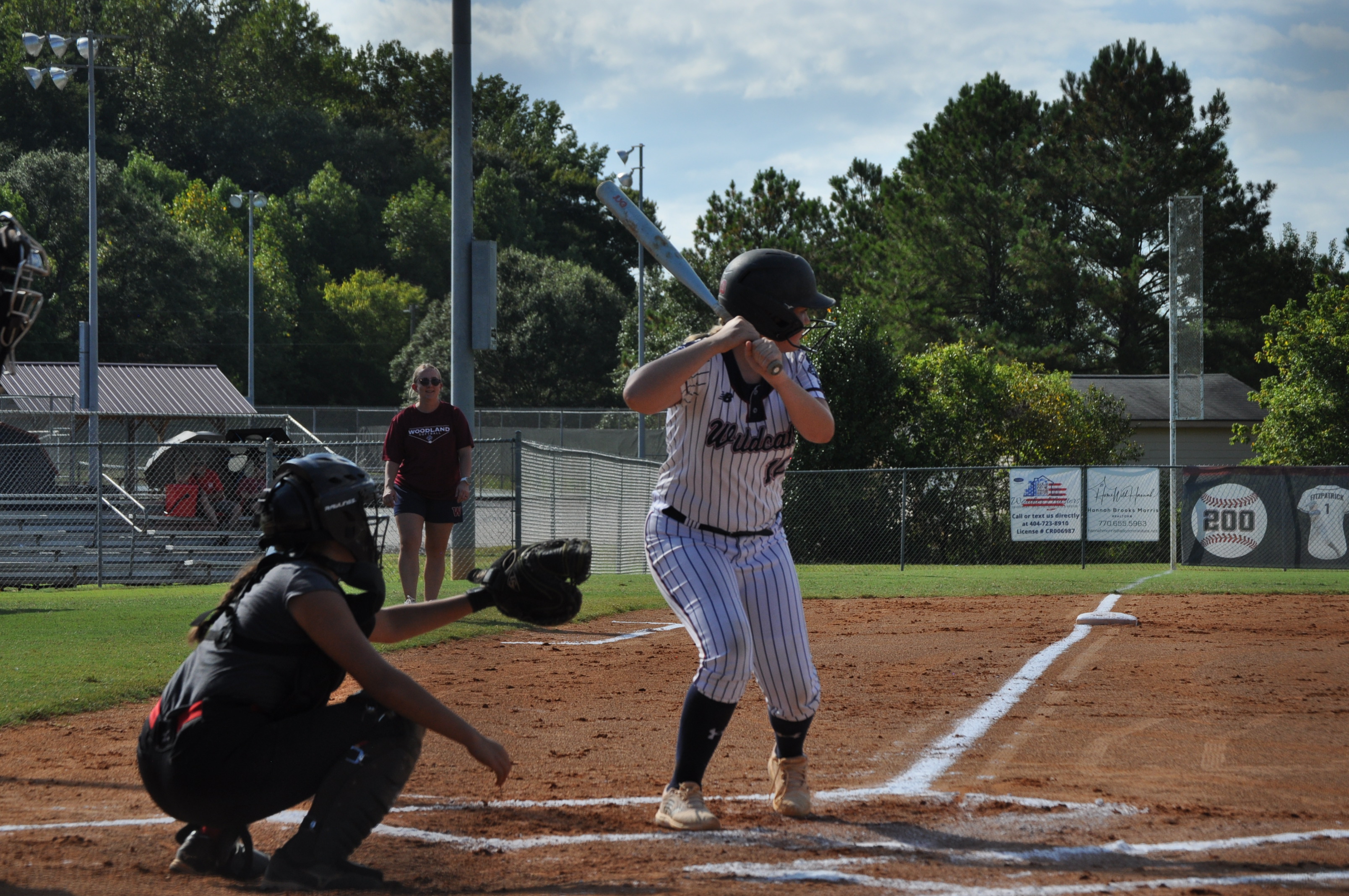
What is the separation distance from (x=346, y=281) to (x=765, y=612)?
215 feet

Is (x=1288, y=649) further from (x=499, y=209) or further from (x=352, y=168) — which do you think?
(x=352, y=168)

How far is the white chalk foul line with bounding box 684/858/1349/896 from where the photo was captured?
3201 millimetres

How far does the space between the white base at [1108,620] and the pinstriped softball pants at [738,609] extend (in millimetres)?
7455

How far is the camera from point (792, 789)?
13.5ft

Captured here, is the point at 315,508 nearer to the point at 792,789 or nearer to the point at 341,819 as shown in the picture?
the point at 341,819

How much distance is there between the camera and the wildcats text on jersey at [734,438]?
4047mm

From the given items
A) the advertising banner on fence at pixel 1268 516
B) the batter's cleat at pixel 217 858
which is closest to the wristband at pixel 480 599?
the batter's cleat at pixel 217 858

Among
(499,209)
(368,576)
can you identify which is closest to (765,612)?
(368,576)

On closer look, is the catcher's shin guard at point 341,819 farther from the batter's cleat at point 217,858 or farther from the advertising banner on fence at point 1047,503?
the advertising banner on fence at point 1047,503

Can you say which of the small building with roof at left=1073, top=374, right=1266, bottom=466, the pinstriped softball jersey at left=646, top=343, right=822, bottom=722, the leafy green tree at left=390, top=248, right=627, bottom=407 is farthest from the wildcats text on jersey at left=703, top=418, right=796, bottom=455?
the leafy green tree at left=390, top=248, right=627, bottom=407

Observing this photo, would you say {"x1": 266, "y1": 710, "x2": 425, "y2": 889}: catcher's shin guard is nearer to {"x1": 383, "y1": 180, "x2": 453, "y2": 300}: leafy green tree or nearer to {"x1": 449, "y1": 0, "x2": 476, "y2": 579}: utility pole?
{"x1": 449, "y1": 0, "x2": 476, "y2": 579}: utility pole

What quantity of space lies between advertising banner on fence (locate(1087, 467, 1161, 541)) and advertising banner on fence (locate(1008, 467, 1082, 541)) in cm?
22

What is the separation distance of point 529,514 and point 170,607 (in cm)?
759

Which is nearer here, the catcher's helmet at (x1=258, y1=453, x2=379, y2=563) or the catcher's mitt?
the catcher's helmet at (x1=258, y1=453, x2=379, y2=563)
